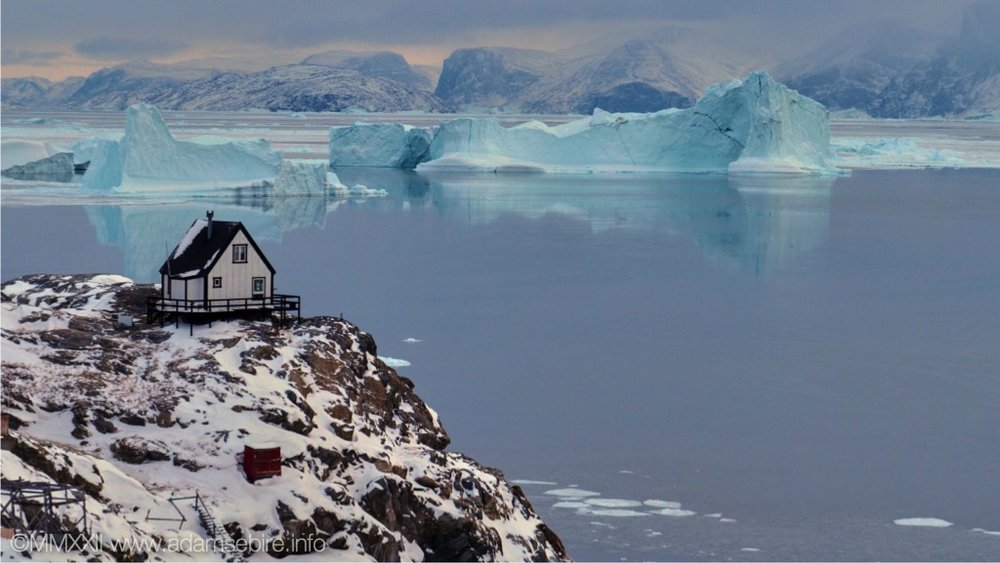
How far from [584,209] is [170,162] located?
16.8 meters

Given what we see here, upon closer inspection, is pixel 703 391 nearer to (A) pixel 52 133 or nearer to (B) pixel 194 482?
(B) pixel 194 482

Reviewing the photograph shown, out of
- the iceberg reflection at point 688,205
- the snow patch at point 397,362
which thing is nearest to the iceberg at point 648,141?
the iceberg reflection at point 688,205

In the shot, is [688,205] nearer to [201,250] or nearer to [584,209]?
[584,209]

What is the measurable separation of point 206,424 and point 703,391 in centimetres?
1222

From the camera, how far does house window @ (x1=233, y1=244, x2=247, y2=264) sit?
1706 cm

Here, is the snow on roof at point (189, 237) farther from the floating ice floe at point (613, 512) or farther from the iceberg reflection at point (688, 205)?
the iceberg reflection at point (688, 205)

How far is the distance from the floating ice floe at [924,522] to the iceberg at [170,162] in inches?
1592

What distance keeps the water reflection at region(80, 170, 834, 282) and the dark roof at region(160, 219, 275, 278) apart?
1606cm

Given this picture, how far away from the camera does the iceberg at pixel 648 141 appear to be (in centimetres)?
7119

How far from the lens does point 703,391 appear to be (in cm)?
2433

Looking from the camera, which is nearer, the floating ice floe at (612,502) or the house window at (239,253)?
the house window at (239,253)

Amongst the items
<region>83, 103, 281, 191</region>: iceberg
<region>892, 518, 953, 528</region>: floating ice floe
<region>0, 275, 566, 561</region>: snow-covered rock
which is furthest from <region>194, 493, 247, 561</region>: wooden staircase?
<region>83, 103, 281, 191</region>: iceberg

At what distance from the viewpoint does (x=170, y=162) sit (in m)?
55.8

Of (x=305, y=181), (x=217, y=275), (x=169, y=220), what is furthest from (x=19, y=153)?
(x=217, y=275)
